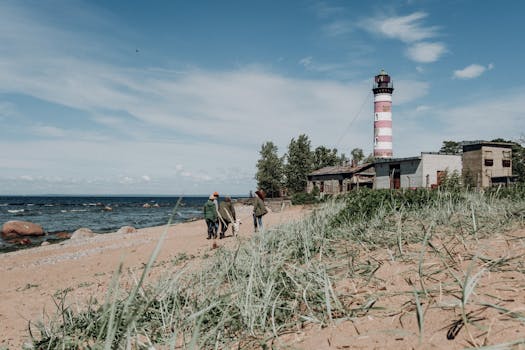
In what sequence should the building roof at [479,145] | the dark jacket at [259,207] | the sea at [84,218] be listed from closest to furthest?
the dark jacket at [259,207], the sea at [84,218], the building roof at [479,145]

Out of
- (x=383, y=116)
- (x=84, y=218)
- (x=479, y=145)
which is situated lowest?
(x=84, y=218)

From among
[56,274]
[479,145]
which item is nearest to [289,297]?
[56,274]

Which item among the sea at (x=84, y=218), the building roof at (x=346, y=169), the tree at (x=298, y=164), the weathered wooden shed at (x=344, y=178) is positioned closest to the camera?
the sea at (x=84, y=218)

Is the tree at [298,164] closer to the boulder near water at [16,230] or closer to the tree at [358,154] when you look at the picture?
the tree at [358,154]

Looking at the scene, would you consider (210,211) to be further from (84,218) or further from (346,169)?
(84,218)

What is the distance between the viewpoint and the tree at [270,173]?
54500 mm

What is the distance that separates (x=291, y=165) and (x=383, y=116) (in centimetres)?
1452

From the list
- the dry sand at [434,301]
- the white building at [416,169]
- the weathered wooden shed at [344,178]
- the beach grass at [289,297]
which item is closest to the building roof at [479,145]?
the white building at [416,169]

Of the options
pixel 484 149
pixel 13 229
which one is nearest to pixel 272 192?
pixel 484 149

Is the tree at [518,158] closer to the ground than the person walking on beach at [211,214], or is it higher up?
higher up

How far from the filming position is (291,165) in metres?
53.2

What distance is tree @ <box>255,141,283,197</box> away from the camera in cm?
5450

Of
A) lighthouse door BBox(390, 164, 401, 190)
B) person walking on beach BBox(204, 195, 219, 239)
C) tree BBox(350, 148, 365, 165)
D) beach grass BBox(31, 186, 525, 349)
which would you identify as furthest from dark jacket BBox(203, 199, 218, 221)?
tree BBox(350, 148, 365, 165)

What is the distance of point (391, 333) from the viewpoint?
224 centimetres
